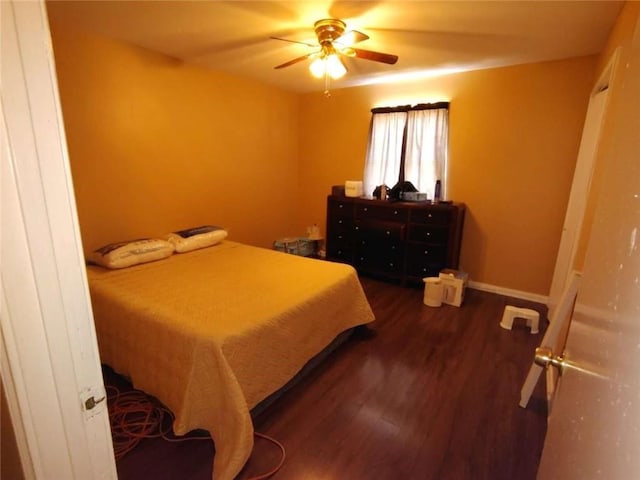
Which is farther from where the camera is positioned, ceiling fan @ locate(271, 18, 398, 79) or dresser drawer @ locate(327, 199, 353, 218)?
dresser drawer @ locate(327, 199, 353, 218)

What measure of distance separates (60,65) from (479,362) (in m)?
3.94

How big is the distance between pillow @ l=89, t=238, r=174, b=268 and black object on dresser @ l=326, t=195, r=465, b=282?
2.16 m

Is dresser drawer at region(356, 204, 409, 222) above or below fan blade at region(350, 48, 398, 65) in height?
below

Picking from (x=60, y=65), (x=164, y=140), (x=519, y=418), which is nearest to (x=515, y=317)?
(x=519, y=418)

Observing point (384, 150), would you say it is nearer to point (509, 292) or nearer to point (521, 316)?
point (509, 292)

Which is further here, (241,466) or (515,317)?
(515,317)

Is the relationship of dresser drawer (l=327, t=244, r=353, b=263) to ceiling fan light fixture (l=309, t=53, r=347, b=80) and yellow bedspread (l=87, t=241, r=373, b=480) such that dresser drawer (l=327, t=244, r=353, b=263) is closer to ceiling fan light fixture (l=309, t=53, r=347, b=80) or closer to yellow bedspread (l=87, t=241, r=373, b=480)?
yellow bedspread (l=87, t=241, r=373, b=480)

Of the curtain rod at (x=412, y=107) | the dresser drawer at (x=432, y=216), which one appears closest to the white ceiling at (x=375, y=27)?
the curtain rod at (x=412, y=107)

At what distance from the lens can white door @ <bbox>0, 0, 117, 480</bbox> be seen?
0.48 meters

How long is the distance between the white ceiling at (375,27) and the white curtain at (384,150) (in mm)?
784

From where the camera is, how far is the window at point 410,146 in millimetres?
3736

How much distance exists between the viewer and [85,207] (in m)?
2.75

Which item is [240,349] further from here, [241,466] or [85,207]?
[85,207]

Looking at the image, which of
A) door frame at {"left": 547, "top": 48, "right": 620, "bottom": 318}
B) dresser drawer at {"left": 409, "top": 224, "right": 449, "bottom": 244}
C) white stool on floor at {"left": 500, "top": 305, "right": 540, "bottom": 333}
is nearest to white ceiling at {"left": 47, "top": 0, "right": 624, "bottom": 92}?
door frame at {"left": 547, "top": 48, "right": 620, "bottom": 318}
